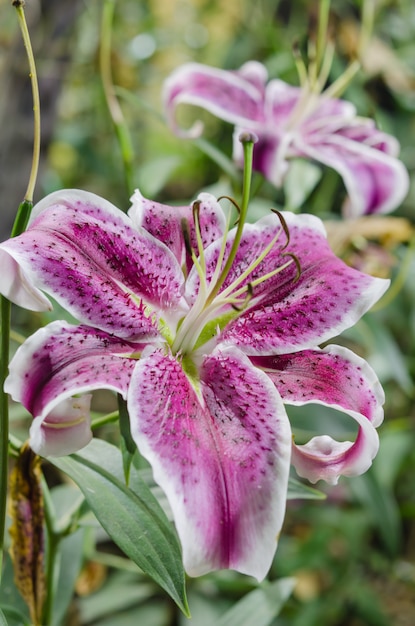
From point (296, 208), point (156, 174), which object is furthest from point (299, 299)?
point (156, 174)

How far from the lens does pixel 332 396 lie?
0.33 metres

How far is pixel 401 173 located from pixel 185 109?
4.22 ft

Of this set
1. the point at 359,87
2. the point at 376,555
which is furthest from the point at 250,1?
the point at 376,555

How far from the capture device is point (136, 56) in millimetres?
1562

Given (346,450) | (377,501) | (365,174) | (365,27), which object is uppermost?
(365,27)

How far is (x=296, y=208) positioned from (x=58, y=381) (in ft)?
1.62

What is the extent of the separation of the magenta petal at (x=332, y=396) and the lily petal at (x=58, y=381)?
78mm

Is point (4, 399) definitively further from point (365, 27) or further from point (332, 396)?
point (365, 27)

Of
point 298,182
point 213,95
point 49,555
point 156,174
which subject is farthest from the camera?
point 156,174

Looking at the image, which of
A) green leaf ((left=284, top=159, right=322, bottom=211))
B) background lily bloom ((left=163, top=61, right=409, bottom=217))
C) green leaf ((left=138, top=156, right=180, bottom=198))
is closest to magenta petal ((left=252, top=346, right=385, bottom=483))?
background lily bloom ((left=163, top=61, right=409, bottom=217))

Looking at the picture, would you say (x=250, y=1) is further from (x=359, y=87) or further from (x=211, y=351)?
(x=211, y=351)

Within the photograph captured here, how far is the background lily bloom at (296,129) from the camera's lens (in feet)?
1.94

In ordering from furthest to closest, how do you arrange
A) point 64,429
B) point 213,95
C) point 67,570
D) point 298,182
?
point 298,182
point 213,95
point 67,570
point 64,429

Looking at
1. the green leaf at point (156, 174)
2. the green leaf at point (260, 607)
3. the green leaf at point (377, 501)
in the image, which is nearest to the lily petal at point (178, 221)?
the green leaf at point (260, 607)
